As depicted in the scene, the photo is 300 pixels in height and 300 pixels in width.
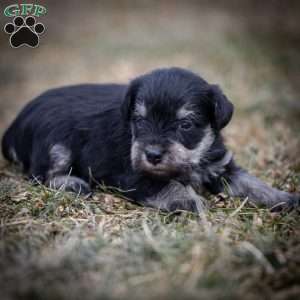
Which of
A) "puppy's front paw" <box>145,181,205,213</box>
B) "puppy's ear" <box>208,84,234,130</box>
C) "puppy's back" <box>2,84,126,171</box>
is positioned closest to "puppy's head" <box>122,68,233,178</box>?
"puppy's ear" <box>208,84,234,130</box>

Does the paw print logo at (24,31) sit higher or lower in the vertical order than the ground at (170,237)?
higher

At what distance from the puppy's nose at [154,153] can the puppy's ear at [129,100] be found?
814 mm

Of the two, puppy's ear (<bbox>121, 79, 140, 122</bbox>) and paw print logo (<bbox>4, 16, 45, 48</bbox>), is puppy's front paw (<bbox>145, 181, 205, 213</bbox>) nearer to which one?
puppy's ear (<bbox>121, 79, 140, 122</bbox>)

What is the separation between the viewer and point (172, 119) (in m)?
5.15

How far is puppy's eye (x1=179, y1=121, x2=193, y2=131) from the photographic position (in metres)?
5.20

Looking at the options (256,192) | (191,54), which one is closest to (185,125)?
(256,192)

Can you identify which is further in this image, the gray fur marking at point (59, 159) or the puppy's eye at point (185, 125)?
the gray fur marking at point (59, 159)

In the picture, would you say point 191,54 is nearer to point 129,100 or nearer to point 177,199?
point 129,100

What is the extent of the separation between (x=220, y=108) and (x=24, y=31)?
3.17 meters

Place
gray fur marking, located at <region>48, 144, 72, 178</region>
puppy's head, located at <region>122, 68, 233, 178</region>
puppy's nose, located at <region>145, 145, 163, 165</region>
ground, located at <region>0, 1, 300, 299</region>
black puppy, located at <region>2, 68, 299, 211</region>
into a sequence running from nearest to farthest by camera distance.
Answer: ground, located at <region>0, 1, 300, 299</region>
puppy's nose, located at <region>145, 145, 163, 165</region>
puppy's head, located at <region>122, 68, 233, 178</region>
black puppy, located at <region>2, 68, 299, 211</region>
gray fur marking, located at <region>48, 144, 72, 178</region>

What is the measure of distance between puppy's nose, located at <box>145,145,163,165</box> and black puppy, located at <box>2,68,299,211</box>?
11 mm

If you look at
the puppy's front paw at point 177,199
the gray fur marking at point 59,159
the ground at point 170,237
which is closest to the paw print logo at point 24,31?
the gray fur marking at point 59,159

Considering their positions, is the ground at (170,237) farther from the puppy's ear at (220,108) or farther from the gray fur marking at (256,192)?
the puppy's ear at (220,108)

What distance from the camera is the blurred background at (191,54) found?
9680 millimetres
